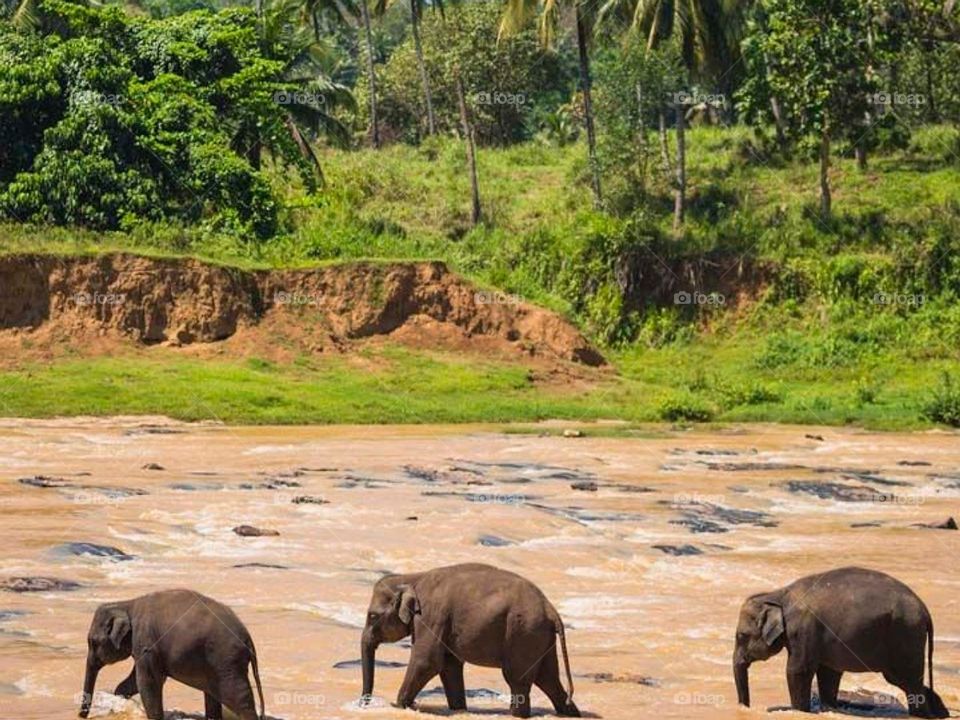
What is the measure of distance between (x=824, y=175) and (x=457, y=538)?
33.4 meters

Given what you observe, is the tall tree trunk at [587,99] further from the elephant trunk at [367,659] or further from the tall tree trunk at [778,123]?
the elephant trunk at [367,659]

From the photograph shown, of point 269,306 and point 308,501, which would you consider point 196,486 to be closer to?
point 308,501

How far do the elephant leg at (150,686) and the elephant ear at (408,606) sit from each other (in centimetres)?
163

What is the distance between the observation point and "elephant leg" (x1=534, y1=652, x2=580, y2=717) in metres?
11.6

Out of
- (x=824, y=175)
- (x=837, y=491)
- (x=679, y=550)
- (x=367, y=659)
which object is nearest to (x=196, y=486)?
(x=679, y=550)

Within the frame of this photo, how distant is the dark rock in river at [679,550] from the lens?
2003 cm

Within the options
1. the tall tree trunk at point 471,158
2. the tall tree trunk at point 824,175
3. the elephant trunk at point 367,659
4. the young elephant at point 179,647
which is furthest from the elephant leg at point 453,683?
the tall tree trunk at point 471,158

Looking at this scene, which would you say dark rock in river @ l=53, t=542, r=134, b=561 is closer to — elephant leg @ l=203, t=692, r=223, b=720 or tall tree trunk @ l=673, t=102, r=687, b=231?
elephant leg @ l=203, t=692, r=223, b=720

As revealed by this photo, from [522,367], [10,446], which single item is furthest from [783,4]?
[10,446]

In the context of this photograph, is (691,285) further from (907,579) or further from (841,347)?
(907,579)

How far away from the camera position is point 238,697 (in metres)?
10.6

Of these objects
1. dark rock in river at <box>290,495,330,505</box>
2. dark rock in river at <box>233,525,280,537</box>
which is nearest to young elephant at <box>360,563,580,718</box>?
dark rock in river at <box>233,525,280,537</box>

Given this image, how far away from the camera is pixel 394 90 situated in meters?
80.5

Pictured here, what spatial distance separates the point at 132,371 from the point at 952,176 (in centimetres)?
2840
